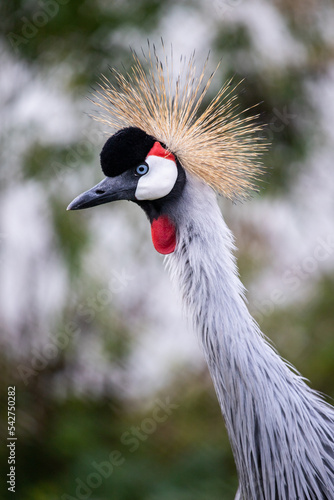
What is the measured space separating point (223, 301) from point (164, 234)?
0.66 ft

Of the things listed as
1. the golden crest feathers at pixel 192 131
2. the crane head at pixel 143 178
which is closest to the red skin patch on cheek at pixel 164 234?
the crane head at pixel 143 178

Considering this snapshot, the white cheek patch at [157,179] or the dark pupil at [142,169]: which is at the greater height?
the dark pupil at [142,169]

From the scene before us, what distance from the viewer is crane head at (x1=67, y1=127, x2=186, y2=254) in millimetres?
1133

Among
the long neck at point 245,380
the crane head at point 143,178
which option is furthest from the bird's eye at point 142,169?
the long neck at point 245,380

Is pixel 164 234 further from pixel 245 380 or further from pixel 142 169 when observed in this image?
pixel 245 380

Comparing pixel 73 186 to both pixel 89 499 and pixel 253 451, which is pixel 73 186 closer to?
pixel 89 499

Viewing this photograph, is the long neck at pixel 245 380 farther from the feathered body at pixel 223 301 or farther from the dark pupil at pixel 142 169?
the dark pupil at pixel 142 169

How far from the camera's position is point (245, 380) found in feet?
3.43

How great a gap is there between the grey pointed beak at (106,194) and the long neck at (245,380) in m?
0.12

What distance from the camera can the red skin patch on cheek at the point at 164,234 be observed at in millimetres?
1152

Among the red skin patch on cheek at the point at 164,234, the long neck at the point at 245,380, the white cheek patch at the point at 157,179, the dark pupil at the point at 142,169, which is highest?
the dark pupil at the point at 142,169

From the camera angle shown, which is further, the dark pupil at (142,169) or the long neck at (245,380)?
the dark pupil at (142,169)

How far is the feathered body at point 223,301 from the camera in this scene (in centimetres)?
105

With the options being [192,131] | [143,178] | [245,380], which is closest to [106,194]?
[143,178]
